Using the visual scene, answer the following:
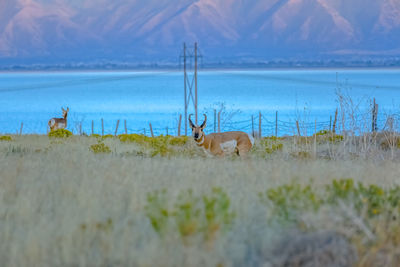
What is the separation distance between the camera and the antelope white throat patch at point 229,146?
47.7 ft

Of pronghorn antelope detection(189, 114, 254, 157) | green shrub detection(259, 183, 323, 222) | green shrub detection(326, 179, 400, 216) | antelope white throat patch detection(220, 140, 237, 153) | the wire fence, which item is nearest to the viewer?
green shrub detection(259, 183, 323, 222)

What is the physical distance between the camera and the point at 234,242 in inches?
243

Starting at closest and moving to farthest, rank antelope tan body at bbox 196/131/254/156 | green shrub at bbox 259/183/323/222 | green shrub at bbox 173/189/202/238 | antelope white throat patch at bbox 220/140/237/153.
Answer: green shrub at bbox 173/189/202/238, green shrub at bbox 259/183/323/222, antelope tan body at bbox 196/131/254/156, antelope white throat patch at bbox 220/140/237/153

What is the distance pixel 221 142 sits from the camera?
47.6 ft

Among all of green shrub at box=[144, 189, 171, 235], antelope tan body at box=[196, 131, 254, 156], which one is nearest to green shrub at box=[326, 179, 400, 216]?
green shrub at box=[144, 189, 171, 235]

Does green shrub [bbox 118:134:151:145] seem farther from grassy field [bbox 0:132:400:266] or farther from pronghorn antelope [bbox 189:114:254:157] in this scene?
grassy field [bbox 0:132:400:266]

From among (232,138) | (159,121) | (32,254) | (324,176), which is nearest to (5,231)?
(32,254)

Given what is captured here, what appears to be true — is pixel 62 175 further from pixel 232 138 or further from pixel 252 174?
pixel 232 138

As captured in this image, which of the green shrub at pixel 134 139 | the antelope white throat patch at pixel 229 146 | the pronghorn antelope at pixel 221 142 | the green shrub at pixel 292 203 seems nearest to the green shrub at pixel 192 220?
the green shrub at pixel 292 203

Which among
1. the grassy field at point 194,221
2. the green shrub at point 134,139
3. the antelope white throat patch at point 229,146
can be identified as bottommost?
the grassy field at point 194,221

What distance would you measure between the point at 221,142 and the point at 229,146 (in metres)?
0.25

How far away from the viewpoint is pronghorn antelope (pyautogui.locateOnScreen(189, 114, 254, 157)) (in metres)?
14.0

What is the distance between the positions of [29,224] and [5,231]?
1.14ft

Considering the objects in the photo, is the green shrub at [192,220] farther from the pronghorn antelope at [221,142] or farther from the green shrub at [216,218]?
the pronghorn antelope at [221,142]
